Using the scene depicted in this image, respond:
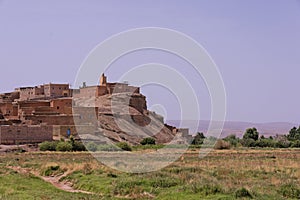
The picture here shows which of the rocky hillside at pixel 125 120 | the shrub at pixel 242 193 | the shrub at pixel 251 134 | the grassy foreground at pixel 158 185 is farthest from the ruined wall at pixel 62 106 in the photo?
the shrub at pixel 242 193

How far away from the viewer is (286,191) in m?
16.3

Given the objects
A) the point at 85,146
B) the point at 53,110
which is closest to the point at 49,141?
the point at 85,146

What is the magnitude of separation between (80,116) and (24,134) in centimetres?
845

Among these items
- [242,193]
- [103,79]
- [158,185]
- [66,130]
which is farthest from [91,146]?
[242,193]

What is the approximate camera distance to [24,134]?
46.3m

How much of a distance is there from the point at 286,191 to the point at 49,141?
113 feet

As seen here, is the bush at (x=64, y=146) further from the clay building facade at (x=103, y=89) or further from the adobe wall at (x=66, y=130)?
the clay building facade at (x=103, y=89)

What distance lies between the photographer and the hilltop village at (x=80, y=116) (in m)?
47.8

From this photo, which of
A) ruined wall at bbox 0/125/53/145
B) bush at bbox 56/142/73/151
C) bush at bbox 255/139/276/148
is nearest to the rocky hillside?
ruined wall at bbox 0/125/53/145

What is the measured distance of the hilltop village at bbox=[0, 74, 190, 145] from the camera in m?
47.8

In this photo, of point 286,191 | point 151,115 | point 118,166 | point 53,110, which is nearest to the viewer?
point 286,191

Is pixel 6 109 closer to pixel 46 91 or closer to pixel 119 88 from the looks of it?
pixel 46 91

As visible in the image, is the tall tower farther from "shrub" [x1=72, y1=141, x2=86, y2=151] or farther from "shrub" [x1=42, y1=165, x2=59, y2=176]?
"shrub" [x1=42, y1=165, x2=59, y2=176]

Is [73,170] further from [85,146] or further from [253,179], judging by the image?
[85,146]
